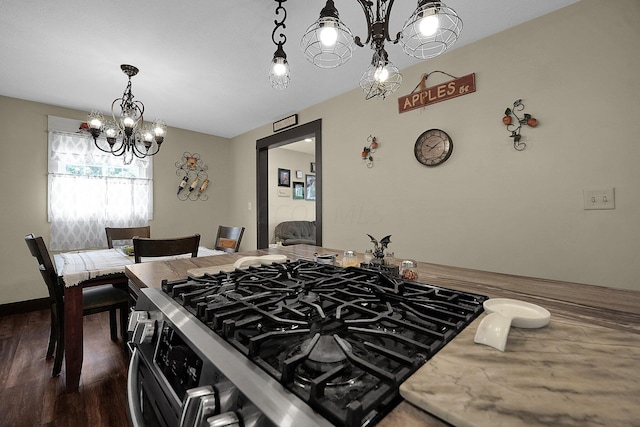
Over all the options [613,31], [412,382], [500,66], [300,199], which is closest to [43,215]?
[300,199]

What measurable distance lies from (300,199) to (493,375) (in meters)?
5.50

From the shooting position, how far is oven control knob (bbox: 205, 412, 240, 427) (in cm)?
35

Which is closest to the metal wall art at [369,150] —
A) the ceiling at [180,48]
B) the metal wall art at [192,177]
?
the ceiling at [180,48]

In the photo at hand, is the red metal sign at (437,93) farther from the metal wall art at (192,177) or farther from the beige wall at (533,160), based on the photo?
the metal wall art at (192,177)

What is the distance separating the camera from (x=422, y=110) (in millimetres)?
2273

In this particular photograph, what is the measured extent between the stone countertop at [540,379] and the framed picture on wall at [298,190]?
5.20 meters

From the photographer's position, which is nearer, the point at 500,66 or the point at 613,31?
the point at 613,31

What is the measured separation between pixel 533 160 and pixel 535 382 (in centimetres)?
186

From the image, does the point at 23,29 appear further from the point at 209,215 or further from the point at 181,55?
the point at 209,215

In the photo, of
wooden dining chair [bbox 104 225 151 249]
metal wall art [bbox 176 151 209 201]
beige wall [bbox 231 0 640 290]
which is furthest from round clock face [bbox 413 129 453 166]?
metal wall art [bbox 176 151 209 201]

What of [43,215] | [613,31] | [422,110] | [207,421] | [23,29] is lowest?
[207,421]

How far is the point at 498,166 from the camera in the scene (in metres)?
1.90

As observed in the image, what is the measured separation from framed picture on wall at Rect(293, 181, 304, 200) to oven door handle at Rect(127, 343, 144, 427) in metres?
4.97

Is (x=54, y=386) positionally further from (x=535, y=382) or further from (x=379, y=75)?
(x=379, y=75)
